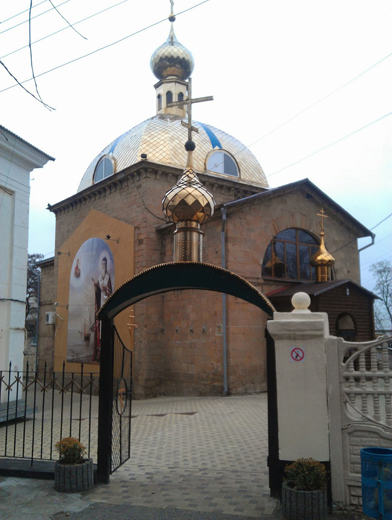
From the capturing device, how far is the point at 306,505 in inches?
183

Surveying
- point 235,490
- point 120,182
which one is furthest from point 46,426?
point 120,182

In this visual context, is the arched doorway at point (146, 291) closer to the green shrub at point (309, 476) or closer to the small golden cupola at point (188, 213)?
the small golden cupola at point (188, 213)

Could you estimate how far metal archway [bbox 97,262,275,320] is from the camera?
6.04 metres

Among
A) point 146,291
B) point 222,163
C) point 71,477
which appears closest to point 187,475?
point 71,477

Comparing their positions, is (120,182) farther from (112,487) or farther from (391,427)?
(391,427)

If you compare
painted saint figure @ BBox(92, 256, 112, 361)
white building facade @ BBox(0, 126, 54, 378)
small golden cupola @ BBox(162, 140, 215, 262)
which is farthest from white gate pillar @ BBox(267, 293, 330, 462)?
painted saint figure @ BBox(92, 256, 112, 361)

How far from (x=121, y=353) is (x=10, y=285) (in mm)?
5748

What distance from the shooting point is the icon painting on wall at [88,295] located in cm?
1784

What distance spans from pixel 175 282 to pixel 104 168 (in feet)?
50.4

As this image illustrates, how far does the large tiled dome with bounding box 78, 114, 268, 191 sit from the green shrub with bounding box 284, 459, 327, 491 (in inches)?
557

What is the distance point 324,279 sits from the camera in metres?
16.3

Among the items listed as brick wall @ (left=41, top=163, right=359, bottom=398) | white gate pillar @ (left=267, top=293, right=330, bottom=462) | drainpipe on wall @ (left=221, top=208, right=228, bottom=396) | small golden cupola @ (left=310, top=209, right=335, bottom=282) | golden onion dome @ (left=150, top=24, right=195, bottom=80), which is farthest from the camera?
golden onion dome @ (left=150, top=24, right=195, bottom=80)

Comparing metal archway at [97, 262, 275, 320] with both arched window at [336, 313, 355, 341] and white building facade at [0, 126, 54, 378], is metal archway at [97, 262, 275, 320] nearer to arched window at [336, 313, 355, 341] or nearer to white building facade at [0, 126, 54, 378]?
white building facade at [0, 126, 54, 378]

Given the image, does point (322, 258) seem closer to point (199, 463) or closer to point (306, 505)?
point (199, 463)
